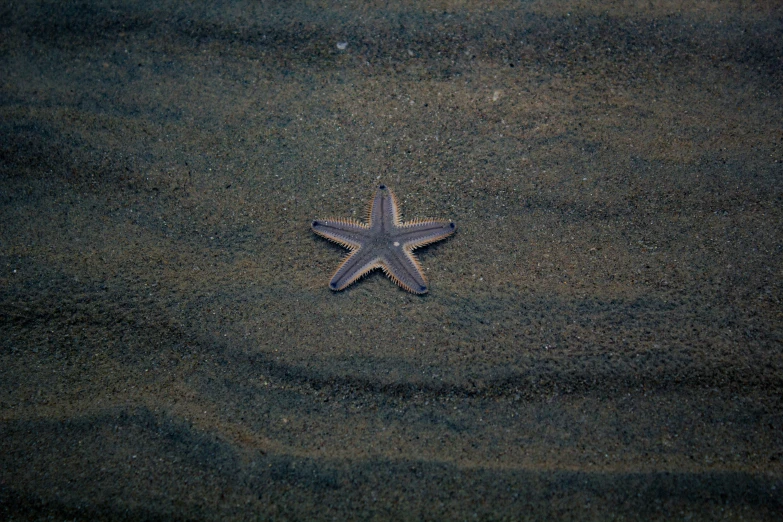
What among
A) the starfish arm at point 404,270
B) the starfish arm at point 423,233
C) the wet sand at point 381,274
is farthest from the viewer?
the starfish arm at point 423,233

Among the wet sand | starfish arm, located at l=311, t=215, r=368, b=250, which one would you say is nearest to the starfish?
starfish arm, located at l=311, t=215, r=368, b=250

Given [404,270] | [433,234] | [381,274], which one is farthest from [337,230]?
[433,234]

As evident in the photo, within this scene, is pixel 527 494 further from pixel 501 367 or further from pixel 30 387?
pixel 30 387

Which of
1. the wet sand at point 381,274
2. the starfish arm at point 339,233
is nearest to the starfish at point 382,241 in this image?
the starfish arm at point 339,233

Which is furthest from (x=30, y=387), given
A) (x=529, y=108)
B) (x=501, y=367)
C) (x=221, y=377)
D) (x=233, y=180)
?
(x=529, y=108)

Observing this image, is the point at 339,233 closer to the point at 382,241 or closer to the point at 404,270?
the point at 382,241

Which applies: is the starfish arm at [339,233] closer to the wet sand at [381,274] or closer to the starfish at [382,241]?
the starfish at [382,241]
